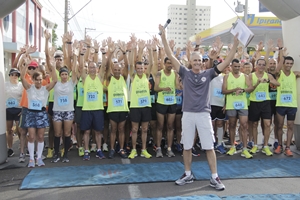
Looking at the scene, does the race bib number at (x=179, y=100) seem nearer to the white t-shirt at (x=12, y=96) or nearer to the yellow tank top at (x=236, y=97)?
the yellow tank top at (x=236, y=97)

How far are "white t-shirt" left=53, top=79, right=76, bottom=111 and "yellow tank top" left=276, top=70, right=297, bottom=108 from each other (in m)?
4.35

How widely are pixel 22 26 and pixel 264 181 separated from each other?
78.8ft

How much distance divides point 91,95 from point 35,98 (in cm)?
106

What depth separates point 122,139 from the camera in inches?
248

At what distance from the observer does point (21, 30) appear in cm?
2389

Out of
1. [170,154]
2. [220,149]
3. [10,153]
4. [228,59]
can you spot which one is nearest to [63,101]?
[10,153]

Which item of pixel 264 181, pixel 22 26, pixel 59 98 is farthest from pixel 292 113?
pixel 22 26

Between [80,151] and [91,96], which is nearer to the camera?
[91,96]

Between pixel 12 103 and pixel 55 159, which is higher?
pixel 12 103

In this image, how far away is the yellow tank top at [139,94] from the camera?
6129 millimetres

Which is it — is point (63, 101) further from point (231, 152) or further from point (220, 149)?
point (231, 152)

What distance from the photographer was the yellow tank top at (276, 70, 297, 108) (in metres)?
6.36

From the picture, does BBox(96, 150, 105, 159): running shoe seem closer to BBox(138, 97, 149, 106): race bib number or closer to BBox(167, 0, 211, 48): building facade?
BBox(138, 97, 149, 106): race bib number

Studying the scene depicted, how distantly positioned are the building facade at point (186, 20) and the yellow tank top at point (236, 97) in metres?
77.5
